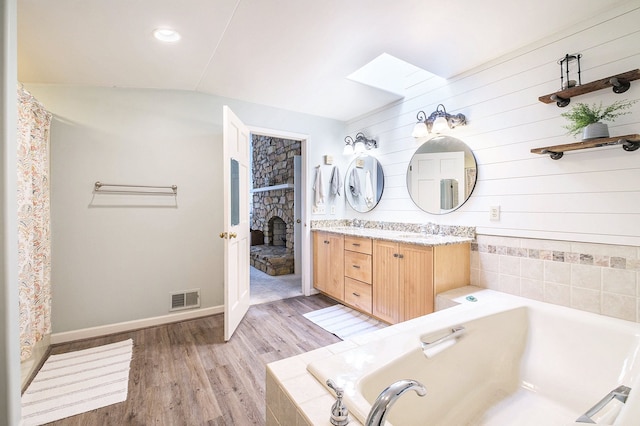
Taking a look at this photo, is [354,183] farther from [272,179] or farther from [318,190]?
[272,179]

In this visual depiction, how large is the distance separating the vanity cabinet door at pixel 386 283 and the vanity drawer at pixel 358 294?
3.6 inches

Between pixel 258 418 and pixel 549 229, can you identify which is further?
pixel 549 229

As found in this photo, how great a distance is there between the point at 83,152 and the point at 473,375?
11.0 feet

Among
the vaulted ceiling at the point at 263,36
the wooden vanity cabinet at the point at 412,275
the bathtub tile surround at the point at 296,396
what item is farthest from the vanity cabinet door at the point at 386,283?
the vaulted ceiling at the point at 263,36

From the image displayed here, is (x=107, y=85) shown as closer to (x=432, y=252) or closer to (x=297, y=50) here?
(x=297, y=50)

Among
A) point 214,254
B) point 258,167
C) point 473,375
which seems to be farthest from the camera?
point 258,167

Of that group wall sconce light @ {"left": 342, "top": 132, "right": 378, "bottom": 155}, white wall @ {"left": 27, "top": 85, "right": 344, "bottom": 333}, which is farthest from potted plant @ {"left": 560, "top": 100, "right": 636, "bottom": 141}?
white wall @ {"left": 27, "top": 85, "right": 344, "bottom": 333}

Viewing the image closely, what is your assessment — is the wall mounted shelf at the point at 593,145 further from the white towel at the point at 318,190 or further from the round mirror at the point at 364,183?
the white towel at the point at 318,190

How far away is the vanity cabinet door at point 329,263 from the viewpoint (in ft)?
10.7

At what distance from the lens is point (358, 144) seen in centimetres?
357

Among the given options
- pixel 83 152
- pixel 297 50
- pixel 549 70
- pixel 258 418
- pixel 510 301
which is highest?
pixel 297 50

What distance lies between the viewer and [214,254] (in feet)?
9.96

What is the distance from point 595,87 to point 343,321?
2623mm

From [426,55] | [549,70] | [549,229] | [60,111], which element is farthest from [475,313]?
[60,111]
